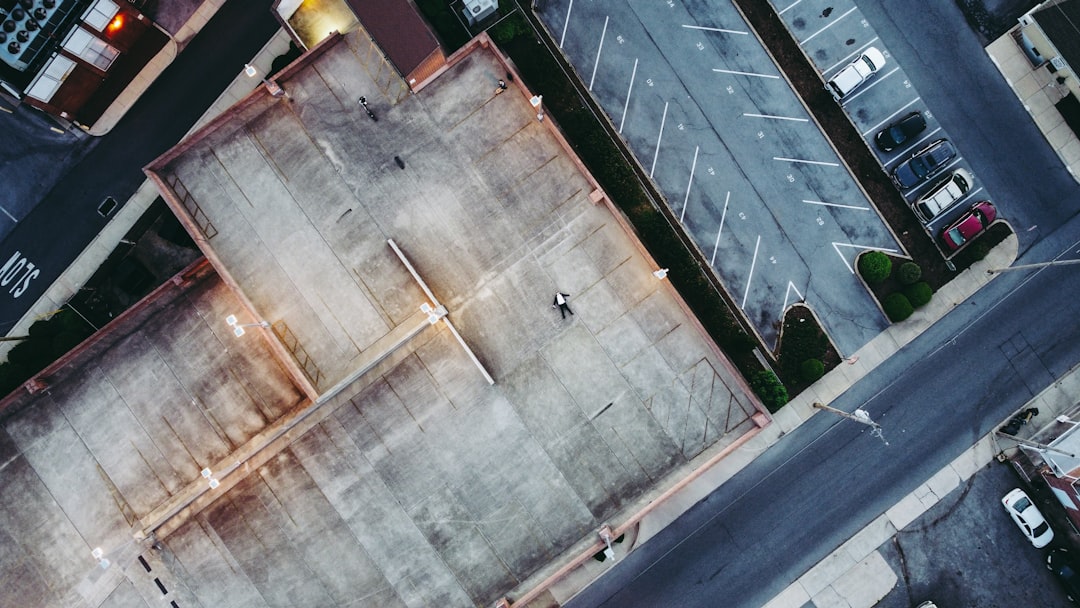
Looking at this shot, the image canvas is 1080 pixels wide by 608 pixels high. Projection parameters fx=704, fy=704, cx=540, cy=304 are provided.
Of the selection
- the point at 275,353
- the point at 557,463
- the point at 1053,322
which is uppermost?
the point at 275,353

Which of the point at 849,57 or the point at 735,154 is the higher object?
the point at 849,57

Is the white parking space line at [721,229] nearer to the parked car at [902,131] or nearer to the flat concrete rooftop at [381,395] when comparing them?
the flat concrete rooftop at [381,395]

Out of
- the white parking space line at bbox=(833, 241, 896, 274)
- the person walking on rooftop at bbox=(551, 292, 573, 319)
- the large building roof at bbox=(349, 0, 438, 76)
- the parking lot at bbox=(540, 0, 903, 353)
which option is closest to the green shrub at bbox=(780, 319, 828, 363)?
the parking lot at bbox=(540, 0, 903, 353)

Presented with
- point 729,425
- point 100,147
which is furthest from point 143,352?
point 729,425

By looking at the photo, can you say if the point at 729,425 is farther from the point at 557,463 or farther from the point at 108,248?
the point at 108,248

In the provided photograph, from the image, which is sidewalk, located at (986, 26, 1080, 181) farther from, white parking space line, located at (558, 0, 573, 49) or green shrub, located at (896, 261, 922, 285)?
white parking space line, located at (558, 0, 573, 49)

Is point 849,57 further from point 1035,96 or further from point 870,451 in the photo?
point 870,451

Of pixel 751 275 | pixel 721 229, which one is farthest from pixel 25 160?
pixel 751 275
